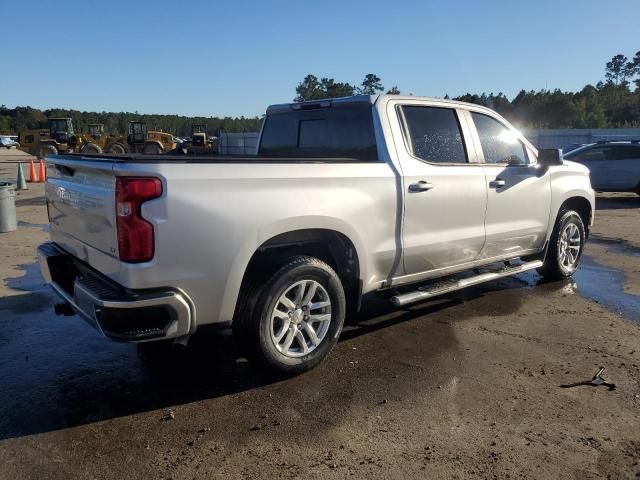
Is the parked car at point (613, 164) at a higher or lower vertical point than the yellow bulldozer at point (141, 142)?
lower

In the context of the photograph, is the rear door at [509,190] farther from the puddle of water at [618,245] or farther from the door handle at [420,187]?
the puddle of water at [618,245]

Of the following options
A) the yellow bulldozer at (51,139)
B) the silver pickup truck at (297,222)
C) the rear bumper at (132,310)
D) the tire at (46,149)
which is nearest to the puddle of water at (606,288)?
the silver pickup truck at (297,222)

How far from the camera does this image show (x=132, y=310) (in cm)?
312

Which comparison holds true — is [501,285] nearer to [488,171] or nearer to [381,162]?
[488,171]

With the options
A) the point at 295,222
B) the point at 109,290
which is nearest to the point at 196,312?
the point at 109,290

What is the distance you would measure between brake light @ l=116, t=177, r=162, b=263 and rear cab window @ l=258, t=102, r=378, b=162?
1.82 m

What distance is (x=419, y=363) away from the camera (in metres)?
4.26

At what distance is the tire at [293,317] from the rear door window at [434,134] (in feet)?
4.69

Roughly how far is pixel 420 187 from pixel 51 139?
107 feet

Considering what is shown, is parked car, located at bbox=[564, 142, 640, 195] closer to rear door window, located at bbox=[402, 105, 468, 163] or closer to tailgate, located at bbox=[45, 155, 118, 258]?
rear door window, located at bbox=[402, 105, 468, 163]

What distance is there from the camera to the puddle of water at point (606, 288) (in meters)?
5.72

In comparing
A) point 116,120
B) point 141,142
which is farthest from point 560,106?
point 116,120

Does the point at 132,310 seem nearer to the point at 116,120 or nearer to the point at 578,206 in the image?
the point at 578,206

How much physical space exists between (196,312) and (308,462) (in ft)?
3.60
